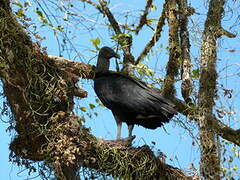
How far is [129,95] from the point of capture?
5617 millimetres

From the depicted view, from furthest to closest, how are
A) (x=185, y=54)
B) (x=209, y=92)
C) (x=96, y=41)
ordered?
(x=96, y=41) < (x=185, y=54) < (x=209, y=92)

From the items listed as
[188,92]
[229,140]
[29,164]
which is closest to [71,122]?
[29,164]

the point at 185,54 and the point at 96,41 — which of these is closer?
the point at 185,54

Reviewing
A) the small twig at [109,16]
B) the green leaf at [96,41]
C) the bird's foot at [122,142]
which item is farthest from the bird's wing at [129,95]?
the small twig at [109,16]

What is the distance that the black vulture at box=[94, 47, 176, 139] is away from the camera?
544cm

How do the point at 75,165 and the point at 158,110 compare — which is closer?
the point at 75,165

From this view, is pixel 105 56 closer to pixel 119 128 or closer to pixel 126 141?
pixel 119 128

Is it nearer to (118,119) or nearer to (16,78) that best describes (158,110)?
(118,119)

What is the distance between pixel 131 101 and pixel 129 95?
0.26 ft

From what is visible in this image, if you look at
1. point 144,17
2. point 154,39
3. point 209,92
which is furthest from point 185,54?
point 144,17

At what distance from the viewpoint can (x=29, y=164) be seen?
4.95 metres

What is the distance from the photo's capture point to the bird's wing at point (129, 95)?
17.8 feet

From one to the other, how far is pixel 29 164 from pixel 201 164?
59.9 inches

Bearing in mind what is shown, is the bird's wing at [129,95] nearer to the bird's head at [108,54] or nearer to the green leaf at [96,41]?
the green leaf at [96,41]
